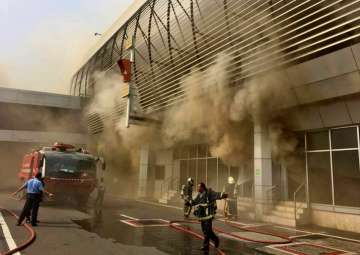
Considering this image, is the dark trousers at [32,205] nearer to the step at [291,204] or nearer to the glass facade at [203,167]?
the step at [291,204]

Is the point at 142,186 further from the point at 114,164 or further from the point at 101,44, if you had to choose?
the point at 101,44

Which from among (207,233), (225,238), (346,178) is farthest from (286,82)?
(207,233)

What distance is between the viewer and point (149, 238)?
26.0 feet

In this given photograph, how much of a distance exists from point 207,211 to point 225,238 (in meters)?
1.58

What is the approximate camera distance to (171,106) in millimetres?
16969

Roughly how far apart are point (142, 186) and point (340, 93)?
43.4 feet

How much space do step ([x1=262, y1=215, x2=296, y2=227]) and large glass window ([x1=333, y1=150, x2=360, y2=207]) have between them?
5.46ft

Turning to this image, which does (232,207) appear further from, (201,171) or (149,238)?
(201,171)

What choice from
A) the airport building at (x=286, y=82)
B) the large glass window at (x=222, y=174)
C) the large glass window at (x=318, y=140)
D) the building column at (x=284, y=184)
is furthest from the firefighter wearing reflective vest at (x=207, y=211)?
the large glass window at (x=222, y=174)

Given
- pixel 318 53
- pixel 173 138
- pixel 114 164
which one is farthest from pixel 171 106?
pixel 114 164

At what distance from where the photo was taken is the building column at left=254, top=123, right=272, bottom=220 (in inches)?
500

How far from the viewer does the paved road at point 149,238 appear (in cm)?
672

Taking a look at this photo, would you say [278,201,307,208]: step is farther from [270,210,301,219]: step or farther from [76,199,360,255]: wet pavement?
[76,199,360,255]: wet pavement

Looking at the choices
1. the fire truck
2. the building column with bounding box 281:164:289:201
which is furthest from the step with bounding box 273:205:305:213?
the fire truck
